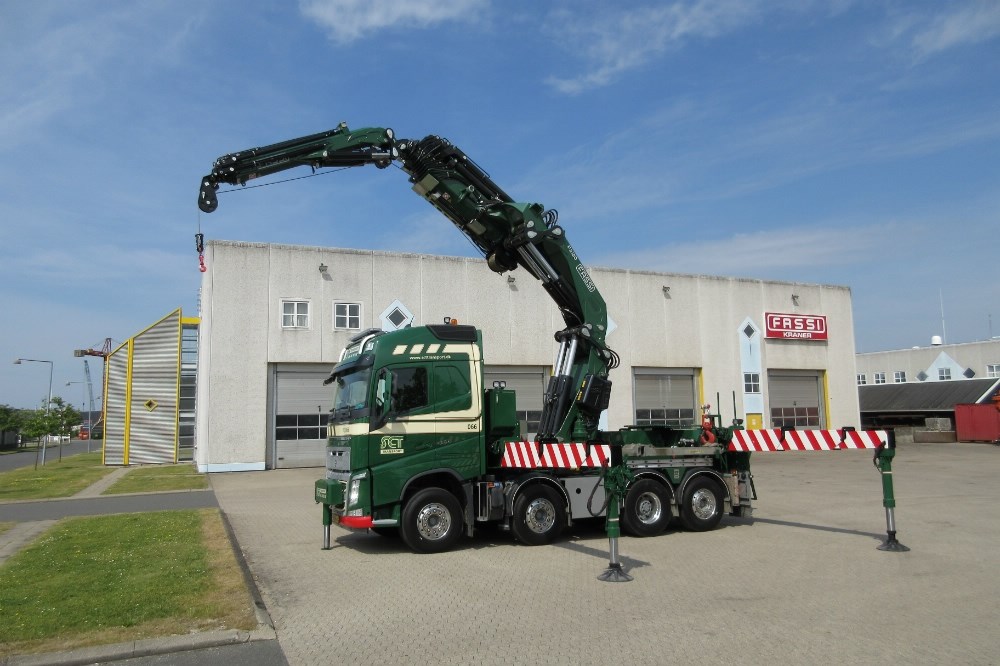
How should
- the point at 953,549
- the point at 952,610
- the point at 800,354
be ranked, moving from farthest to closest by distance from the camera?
the point at 800,354 → the point at 953,549 → the point at 952,610

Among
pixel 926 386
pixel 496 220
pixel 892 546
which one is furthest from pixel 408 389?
pixel 926 386

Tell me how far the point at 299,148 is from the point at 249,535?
6.31m

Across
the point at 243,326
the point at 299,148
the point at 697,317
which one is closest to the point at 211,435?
the point at 243,326

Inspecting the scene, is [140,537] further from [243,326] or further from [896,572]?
[243,326]

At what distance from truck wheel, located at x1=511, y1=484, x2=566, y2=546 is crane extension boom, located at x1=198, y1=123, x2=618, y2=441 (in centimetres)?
118

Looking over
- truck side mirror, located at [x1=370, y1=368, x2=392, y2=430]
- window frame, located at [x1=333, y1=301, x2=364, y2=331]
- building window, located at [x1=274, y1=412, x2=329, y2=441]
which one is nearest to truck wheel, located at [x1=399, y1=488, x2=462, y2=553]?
truck side mirror, located at [x1=370, y1=368, x2=392, y2=430]

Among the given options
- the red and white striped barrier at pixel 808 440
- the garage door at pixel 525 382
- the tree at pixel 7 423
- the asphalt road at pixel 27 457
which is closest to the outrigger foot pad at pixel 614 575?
the red and white striped barrier at pixel 808 440

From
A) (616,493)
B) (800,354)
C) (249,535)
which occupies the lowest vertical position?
(249,535)

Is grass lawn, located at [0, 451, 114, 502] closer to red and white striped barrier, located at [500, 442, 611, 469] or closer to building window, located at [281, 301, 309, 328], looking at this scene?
building window, located at [281, 301, 309, 328]

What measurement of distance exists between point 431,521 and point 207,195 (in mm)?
6037

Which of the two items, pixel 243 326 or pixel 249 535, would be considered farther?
pixel 243 326

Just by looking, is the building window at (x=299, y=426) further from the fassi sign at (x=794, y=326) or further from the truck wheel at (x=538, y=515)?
the fassi sign at (x=794, y=326)

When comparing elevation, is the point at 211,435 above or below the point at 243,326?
below

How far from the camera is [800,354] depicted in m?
35.2
